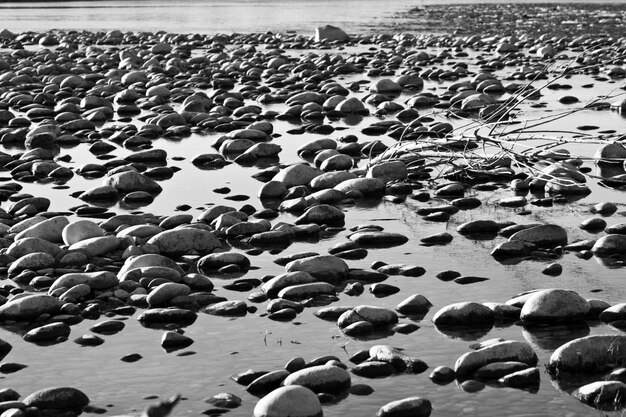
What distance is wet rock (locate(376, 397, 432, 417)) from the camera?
4098 mm

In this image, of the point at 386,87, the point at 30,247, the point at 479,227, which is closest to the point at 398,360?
the point at 479,227

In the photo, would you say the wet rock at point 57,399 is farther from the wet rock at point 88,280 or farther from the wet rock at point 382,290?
the wet rock at point 382,290

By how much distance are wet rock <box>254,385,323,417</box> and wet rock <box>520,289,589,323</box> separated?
1547 millimetres

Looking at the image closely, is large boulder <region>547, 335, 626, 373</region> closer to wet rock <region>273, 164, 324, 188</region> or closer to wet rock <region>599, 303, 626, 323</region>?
wet rock <region>599, 303, 626, 323</region>

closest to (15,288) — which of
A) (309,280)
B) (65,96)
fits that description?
(309,280)

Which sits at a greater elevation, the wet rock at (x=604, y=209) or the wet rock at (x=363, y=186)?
the wet rock at (x=604, y=209)

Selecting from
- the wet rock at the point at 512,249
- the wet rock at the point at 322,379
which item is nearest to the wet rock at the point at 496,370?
the wet rock at the point at 322,379

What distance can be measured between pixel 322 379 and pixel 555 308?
4.82 feet

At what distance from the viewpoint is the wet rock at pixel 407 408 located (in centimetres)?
410

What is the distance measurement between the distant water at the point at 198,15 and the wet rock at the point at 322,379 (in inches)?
1003

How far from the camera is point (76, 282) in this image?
5.88m

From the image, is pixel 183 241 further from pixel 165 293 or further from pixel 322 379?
pixel 322 379

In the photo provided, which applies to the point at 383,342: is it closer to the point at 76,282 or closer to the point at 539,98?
the point at 76,282

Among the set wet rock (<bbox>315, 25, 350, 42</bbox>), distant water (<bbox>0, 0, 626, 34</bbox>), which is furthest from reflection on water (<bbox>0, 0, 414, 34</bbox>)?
wet rock (<bbox>315, 25, 350, 42</bbox>)
